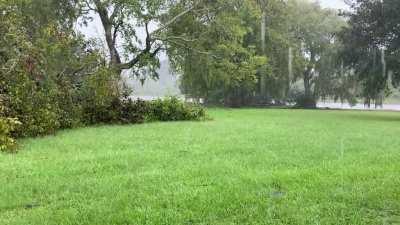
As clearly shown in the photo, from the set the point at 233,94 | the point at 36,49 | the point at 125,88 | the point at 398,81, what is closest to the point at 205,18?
the point at 125,88

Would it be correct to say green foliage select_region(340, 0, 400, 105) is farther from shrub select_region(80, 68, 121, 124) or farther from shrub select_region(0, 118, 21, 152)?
shrub select_region(0, 118, 21, 152)

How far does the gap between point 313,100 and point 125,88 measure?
24.5 meters

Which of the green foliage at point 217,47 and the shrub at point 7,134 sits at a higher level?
the green foliage at point 217,47

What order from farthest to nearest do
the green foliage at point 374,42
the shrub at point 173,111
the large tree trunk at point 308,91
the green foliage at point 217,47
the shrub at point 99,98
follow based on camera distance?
the large tree trunk at point 308,91 → the green foliage at point 217,47 → the green foliage at point 374,42 → the shrub at point 173,111 → the shrub at point 99,98

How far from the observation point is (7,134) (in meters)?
9.71

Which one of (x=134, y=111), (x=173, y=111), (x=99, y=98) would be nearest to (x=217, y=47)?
(x=173, y=111)

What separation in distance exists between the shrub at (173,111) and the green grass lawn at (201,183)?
24.2ft

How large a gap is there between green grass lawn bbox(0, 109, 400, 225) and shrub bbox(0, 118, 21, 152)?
0.38 metres

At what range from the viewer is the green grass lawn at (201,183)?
4.38 meters

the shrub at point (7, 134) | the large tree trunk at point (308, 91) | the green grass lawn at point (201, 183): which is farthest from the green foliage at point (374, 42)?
the large tree trunk at point (308, 91)

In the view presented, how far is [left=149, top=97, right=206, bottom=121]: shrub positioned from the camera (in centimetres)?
1706

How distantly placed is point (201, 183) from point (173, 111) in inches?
468

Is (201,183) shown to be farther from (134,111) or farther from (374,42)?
(374,42)

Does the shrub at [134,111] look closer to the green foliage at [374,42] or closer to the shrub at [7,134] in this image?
the shrub at [7,134]
